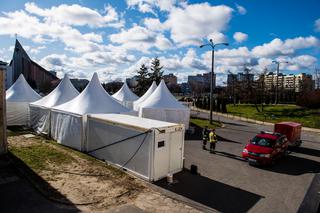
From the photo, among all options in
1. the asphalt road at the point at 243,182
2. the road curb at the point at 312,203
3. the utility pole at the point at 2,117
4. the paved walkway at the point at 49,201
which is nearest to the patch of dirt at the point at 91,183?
the paved walkway at the point at 49,201

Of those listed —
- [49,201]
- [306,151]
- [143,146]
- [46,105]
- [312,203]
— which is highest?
[46,105]

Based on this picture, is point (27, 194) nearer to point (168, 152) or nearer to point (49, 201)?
point (49, 201)

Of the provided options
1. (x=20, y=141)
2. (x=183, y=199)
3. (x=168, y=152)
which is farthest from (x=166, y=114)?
(x=183, y=199)

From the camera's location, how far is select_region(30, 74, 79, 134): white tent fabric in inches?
774

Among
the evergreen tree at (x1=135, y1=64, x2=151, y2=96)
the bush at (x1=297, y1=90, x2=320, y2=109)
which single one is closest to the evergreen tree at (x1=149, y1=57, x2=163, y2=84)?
the evergreen tree at (x1=135, y1=64, x2=151, y2=96)

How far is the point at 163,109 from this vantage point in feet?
78.2

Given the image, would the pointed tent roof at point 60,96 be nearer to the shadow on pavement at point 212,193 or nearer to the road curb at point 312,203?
the shadow on pavement at point 212,193

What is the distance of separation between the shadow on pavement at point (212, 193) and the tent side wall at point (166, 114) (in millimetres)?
12336

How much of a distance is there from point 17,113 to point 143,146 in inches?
692

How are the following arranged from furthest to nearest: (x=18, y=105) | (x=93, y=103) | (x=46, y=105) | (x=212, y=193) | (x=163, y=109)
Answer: (x=163, y=109), (x=18, y=105), (x=46, y=105), (x=93, y=103), (x=212, y=193)

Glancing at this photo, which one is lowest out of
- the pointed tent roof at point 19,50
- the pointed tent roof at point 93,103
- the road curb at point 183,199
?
the road curb at point 183,199

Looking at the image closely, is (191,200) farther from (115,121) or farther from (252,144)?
(252,144)

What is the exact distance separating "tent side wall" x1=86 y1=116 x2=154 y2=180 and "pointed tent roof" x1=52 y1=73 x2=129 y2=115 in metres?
2.27

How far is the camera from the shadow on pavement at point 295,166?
13391mm
